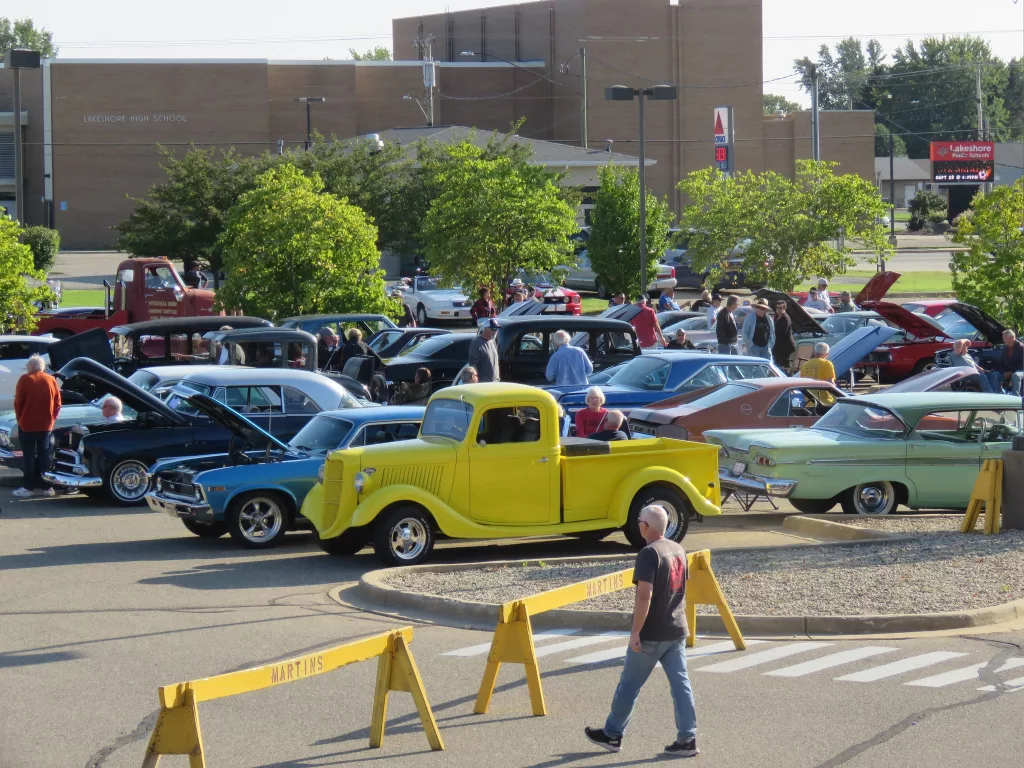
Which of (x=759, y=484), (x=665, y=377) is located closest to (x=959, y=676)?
(x=759, y=484)

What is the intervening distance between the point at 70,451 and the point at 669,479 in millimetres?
8056

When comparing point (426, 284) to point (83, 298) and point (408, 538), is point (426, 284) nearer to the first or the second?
point (83, 298)

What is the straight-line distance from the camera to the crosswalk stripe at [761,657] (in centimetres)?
941

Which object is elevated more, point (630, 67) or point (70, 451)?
point (630, 67)

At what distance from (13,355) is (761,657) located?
17.3 metres

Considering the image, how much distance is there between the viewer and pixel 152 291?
33812 mm

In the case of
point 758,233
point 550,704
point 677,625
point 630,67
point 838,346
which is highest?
point 630,67

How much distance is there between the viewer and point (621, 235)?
39.8 m

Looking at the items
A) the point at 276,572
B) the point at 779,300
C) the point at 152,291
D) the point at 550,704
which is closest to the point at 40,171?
the point at 152,291

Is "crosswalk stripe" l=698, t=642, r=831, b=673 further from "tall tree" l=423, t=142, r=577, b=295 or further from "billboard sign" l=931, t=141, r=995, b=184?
"billboard sign" l=931, t=141, r=995, b=184

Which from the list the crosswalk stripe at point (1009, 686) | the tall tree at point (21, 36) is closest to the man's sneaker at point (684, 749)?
the crosswalk stripe at point (1009, 686)

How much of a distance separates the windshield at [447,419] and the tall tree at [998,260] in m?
17.9

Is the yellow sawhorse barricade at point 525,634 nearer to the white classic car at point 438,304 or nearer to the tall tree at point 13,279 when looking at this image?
the tall tree at point 13,279

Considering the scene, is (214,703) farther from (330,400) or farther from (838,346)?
Result: (838,346)
